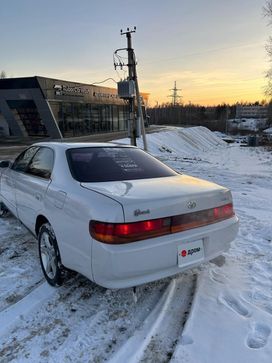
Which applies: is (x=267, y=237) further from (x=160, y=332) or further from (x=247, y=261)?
(x=160, y=332)

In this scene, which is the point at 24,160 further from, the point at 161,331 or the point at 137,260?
the point at 161,331

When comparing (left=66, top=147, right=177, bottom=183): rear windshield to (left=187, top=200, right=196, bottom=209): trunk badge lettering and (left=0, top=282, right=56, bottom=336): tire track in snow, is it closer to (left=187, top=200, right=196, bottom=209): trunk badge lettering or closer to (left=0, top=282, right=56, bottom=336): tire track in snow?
(left=187, top=200, right=196, bottom=209): trunk badge lettering

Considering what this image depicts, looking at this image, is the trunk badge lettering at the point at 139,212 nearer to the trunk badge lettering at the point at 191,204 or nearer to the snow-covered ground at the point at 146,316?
the trunk badge lettering at the point at 191,204

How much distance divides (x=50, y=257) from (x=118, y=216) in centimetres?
126

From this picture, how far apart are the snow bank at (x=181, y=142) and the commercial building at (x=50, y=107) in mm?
7025

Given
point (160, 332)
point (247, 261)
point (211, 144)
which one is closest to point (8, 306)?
point (160, 332)

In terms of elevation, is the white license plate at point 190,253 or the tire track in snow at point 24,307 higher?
the white license plate at point 190,253

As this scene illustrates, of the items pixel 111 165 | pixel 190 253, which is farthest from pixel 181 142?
pixel 190 253

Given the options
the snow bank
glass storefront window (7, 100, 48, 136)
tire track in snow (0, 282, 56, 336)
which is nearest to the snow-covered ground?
tire track in snow (0, 282, 56, 336)

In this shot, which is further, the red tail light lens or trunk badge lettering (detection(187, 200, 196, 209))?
trunk badge lettering (detection(187, 200, 196, 209))

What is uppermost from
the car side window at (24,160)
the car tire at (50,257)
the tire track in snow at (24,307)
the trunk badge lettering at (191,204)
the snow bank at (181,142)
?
the car side window at (24,160)

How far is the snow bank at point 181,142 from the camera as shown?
70.1 feet

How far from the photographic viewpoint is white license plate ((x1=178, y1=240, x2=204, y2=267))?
281 centimetres

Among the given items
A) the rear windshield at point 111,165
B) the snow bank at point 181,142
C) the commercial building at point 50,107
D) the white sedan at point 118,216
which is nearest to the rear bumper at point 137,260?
the white sedan at point 118,216
